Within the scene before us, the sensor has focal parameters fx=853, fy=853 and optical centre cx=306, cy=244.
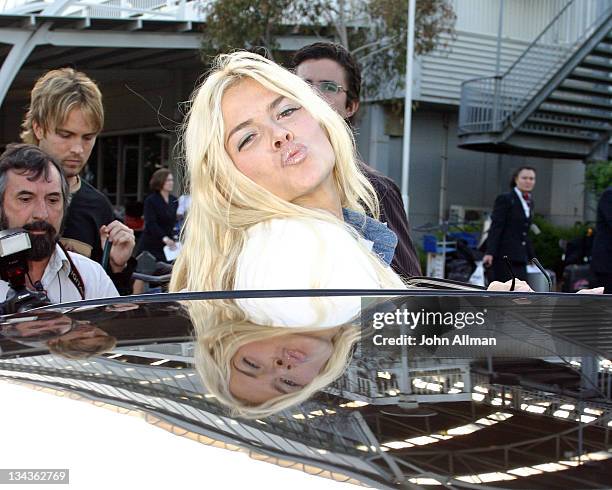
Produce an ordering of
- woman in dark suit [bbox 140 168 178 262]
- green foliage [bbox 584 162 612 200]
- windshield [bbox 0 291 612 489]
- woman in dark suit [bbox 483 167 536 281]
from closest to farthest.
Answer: windshield [bbox 0 291 612 489] < woman in dark suit [bbox 483 167 536 281] < woman in dark suit [bbox 140 168 178 262] < green foliage [bbox 584 162 612 200]

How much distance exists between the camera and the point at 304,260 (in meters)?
1.50

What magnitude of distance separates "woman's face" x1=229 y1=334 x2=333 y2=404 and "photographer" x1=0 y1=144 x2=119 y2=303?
1416 mm

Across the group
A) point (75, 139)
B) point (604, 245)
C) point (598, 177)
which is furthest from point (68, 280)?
point (598, 177)

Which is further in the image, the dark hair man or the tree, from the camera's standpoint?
the tree

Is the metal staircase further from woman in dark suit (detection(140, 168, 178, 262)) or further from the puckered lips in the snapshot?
the puckered lips

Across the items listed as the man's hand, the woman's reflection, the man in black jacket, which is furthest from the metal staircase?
the woman's reflection

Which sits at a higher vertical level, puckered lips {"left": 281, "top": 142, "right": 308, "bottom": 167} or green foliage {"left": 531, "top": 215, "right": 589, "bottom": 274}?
puckered lips {"left": 281, "top": 142, "right": 308, "bottom": 167}

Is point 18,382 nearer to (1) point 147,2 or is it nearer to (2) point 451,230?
(2) point 451,230

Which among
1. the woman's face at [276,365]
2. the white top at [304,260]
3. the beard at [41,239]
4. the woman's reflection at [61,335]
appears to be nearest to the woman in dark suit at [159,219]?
the beard at [41,239]

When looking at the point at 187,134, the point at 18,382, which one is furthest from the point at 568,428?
the point at 187,134

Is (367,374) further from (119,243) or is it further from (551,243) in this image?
(551,243)

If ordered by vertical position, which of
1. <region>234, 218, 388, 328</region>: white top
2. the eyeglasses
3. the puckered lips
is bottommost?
<region>234, 218, 388, 328</region>: white top

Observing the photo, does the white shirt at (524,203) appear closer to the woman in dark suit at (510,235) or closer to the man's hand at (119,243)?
the woman in dark suit at (510,235)

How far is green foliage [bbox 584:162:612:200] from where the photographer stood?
1323 centimetres
